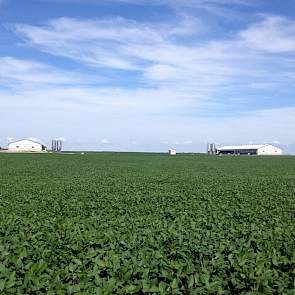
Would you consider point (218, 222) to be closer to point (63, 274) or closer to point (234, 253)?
point (234, 253)

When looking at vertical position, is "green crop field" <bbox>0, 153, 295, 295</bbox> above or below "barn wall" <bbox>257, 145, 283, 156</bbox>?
below

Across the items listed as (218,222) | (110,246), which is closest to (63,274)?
(110,246)

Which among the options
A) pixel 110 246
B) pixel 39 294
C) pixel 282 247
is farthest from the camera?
pixel 282 247

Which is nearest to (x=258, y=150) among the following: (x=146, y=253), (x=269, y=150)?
(x=269, y=150)

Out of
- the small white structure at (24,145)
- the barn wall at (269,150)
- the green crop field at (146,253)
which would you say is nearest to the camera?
the green crop field at (146,253)

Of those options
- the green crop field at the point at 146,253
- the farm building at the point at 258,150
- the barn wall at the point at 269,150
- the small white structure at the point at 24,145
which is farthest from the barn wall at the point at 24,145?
the green crop field at the point at 146,253

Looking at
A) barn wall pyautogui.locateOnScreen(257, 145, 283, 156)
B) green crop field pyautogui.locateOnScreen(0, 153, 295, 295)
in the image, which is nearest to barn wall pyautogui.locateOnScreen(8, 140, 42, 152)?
barn wall pyautogui.locateOnScreen(257, 145, 283, 156)

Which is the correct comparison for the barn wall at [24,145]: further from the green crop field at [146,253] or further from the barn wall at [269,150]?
the green crop field at [146,253]

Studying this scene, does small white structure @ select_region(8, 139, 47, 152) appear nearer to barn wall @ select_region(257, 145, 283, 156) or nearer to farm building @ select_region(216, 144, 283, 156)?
farm building @ select_region(216, 144, 283, 156)

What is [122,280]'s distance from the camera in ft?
18.9

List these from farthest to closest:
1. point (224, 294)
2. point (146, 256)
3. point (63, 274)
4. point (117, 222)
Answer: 1. point (117, 222)
2. point (146, 256)
3. point (63, 274)
4. point (224, 294)

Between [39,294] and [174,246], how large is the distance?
145 inches

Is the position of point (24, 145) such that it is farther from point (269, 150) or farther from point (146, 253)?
point (146, 253)

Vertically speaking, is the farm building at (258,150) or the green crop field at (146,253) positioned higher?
the farm building at (258,150)
